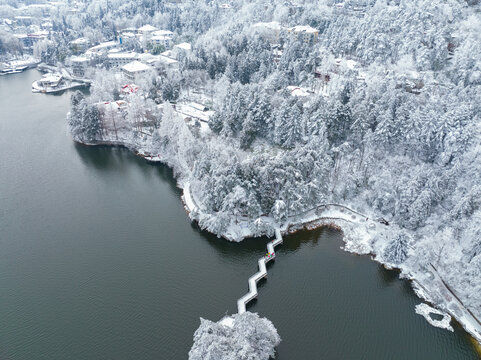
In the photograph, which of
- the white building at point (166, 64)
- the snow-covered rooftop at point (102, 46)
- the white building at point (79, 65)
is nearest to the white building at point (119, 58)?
the white building at point (79, 65)

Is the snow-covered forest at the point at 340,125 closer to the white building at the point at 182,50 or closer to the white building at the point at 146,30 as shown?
the white building at the point at 182,50

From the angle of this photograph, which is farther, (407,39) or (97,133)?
(407,39)

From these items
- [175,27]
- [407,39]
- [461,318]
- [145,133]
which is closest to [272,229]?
[461,318]

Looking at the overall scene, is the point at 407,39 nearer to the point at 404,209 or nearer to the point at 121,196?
the point at 404,209

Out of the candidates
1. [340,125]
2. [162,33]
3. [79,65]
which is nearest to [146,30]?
[162,33]

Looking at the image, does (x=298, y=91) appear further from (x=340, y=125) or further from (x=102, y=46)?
(x=102, y=46)

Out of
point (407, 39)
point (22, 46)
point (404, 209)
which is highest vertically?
point (407, 39)
